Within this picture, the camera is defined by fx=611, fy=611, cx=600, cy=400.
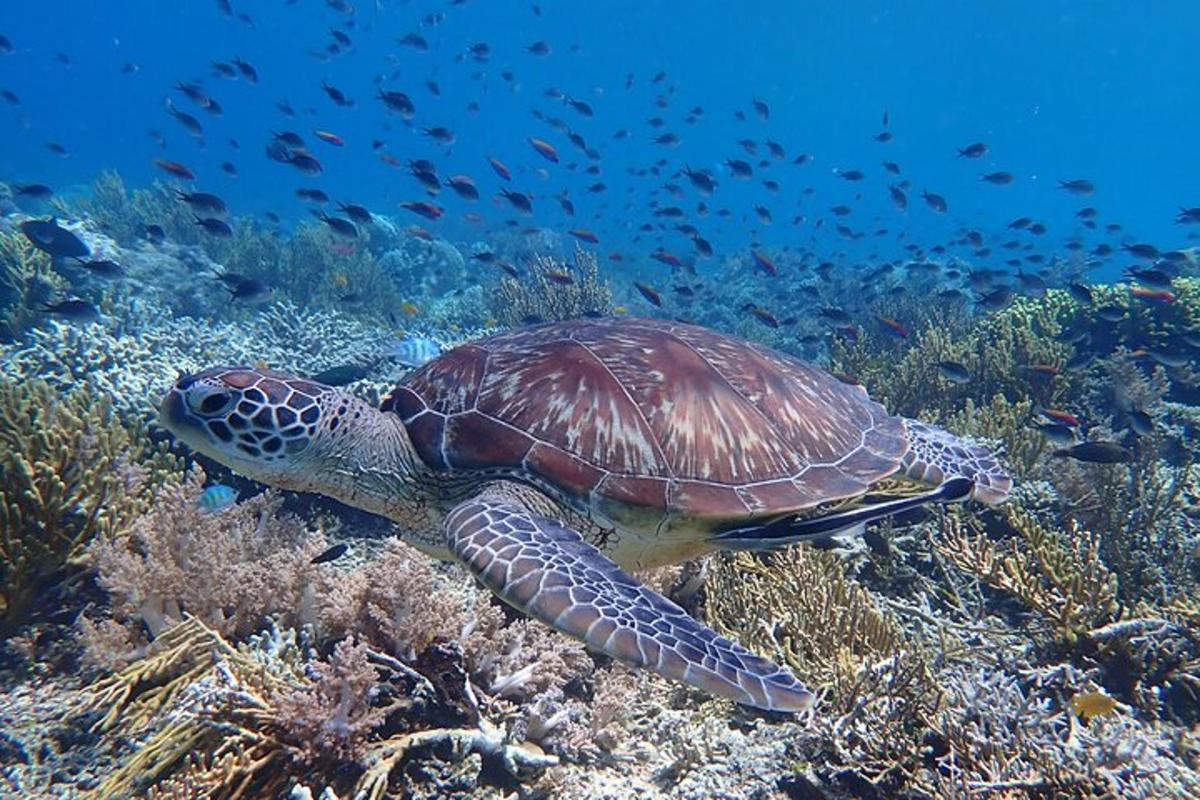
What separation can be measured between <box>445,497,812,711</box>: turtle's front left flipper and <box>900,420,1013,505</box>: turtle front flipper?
1966 mm

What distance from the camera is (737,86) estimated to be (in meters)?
125

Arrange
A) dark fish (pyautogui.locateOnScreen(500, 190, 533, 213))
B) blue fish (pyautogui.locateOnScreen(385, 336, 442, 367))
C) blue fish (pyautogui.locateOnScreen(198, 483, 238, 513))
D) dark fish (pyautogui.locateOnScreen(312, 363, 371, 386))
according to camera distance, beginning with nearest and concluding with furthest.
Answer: blue fish (pyautogui.locateOnScreen(198, 483, 238, 513)) < dark fish (pyautogui.locateOnScreen(312, 363, 371, 386)) < blue fish (pyautogui.locateOnScreen(385, 336, 442, 367)) < dark fish (pyautogui.locateOnScreen(500, 190, 533, 213))

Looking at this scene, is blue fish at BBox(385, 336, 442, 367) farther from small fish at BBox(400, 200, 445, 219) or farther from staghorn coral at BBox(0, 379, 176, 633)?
staghorn coral at BBox(0, 379, 176, 633)

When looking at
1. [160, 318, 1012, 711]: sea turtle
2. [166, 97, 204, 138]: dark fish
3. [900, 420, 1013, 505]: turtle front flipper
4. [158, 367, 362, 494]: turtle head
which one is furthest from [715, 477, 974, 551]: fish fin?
[166, 97, 204, 138]: dark fish

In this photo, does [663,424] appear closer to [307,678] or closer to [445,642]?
[445,642]

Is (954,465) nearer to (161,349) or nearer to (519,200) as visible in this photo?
(519,200)

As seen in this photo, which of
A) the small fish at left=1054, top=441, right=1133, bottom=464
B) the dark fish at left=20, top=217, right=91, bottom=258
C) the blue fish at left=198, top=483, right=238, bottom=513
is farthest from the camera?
the dark fish at left=20, top=217, right=91, bottom=258

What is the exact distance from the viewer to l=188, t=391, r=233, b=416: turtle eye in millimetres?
2742

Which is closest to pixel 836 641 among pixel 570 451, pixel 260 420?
pixel 570 451

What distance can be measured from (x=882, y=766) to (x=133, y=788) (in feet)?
9.07

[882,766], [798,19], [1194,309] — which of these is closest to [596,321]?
[882,766]

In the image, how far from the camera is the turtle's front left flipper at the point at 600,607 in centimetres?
201

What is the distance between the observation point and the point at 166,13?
126062mm

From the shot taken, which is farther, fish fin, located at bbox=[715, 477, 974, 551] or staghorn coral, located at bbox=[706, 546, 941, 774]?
fish fin, located at bbox=[715, 477, 974, 551]
